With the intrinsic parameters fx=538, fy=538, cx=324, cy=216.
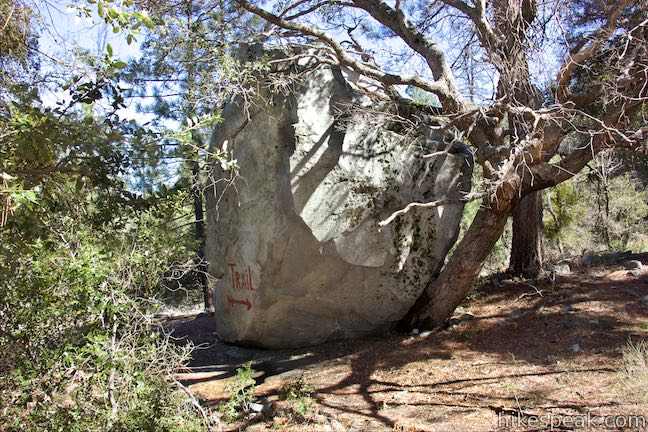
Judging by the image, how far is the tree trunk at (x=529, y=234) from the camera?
839cm

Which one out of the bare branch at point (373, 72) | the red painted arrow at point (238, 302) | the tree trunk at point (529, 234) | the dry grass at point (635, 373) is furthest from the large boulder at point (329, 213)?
the dry grass at point (635, 373)

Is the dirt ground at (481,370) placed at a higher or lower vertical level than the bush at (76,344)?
lower

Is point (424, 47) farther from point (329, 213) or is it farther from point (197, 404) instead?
point (197, 404)

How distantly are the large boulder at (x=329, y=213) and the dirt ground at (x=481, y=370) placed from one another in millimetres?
525

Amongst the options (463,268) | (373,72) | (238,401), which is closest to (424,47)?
(373,72)

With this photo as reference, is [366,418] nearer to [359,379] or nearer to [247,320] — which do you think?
[359,379]

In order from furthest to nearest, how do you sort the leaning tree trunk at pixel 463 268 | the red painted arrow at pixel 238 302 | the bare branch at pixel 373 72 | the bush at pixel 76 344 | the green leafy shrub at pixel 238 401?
the red painted arrow at pixel 238 302
the leaning tree trunk at pixel 463 268
the bare branch at pixel 373 72
the green leafy shrub at pixel 238 401
the bush at pixel 76 344

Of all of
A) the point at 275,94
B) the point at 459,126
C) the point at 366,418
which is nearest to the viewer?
the point at 366,418

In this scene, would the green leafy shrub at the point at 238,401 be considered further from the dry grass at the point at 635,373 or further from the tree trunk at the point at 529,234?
the tree trunk at the point at 529,234

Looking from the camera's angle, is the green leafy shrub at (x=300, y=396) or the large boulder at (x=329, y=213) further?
the large boulder at (x=329, y=213)

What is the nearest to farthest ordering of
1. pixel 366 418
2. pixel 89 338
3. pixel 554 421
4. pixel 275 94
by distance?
1. pixel 89 338
2. pixel 554 421
3. pixel 366 418
4. pixel 275 94

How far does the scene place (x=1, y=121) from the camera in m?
3.79

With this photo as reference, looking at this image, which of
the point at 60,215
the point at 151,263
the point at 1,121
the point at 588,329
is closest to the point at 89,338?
the point at 151,263

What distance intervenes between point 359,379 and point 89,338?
10.4 feet
